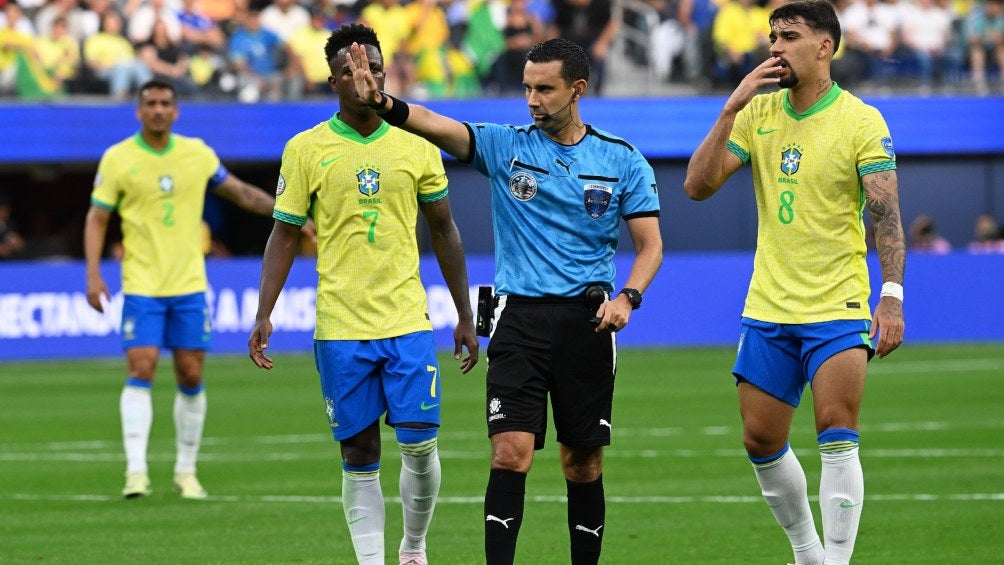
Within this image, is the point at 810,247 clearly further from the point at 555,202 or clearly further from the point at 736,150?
the point at 555,202

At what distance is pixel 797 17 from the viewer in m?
6.94

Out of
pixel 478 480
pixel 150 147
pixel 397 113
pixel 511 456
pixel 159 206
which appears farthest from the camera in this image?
pixel 478 480

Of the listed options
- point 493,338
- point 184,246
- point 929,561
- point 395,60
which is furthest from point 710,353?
point 493,338

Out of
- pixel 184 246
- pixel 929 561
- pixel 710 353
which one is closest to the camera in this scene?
pixel 929 561

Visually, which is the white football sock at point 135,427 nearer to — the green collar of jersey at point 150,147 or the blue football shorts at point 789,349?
the green collar of jersey at point 150,147

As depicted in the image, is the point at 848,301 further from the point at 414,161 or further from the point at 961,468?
the point at 961,468

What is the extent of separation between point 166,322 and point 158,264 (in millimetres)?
398

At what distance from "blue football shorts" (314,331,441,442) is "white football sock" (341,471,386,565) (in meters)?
0.22

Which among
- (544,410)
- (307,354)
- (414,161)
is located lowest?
(307,354)

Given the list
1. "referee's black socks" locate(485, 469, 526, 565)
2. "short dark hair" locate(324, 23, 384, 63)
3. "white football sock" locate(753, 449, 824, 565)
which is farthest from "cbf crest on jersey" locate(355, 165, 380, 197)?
"white football sock" locate(753, 449, 824, 565)

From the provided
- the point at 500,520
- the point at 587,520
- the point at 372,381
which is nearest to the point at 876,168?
the point at 587,520

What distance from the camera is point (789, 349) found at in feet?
22.9

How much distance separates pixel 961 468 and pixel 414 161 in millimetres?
5777

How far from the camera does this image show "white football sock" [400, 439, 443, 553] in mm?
7387
